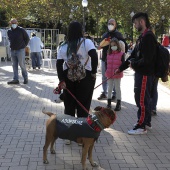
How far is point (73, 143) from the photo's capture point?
4625 millimetres

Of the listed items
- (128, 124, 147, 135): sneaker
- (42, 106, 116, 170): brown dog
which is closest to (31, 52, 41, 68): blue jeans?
(128, 124, 147, 135): sneaker

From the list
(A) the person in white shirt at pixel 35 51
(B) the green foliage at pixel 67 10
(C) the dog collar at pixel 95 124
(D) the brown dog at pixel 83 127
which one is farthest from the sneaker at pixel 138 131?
(B) the green foliage at pixel 67 10

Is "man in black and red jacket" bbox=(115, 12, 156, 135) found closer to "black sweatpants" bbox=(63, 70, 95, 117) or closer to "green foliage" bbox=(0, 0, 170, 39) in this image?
"black sweatpants" bbox=(63, 70, 95, 117)

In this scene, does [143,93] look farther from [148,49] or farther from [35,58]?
[35,58]

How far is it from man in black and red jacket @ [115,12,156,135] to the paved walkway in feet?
1.26

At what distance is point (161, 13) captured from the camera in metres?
35.4

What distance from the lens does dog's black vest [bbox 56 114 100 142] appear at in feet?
11.7

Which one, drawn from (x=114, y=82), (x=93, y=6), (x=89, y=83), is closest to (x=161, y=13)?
(x=93, y=6)

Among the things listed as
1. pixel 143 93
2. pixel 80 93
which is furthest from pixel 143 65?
pixel 80 93

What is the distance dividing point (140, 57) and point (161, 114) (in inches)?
84.2

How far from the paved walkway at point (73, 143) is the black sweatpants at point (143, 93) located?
335 mm

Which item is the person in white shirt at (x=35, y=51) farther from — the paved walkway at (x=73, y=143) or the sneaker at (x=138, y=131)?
the sneaker at (x=138, y=131)

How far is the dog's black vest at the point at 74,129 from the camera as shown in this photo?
141 inches

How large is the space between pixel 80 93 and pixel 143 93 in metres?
1.07
